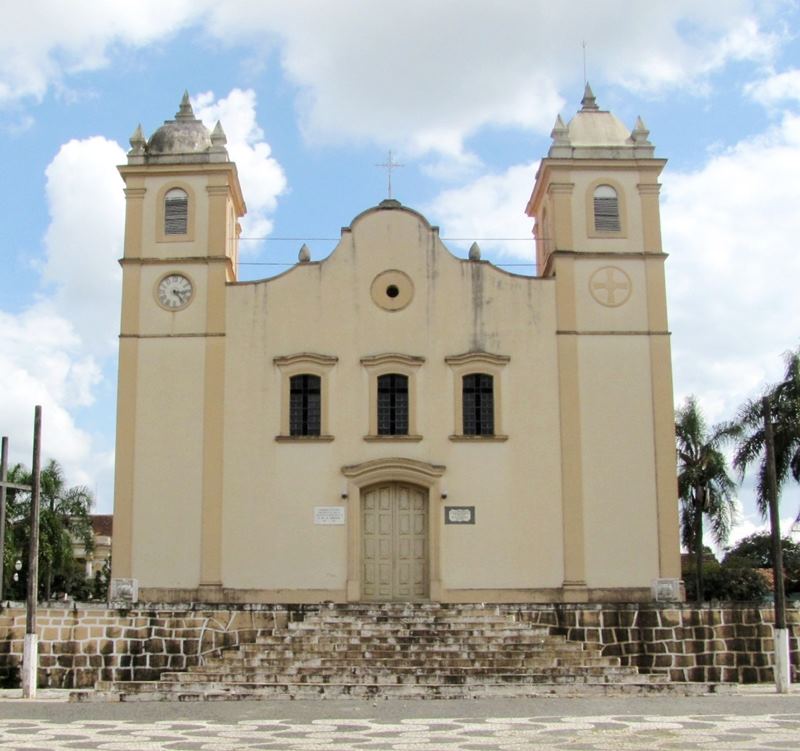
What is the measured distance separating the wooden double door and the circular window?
374 centimetres

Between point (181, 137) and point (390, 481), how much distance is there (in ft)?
28.7

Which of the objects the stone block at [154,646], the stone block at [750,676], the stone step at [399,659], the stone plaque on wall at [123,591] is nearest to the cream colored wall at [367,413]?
the stone plaque on wall at [123,591]

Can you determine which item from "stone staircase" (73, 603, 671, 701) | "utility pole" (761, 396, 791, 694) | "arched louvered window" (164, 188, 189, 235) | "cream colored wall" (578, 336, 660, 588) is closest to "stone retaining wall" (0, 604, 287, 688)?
"stone staircase" (73, 603, 671, 701)

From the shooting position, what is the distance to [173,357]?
77.5ft

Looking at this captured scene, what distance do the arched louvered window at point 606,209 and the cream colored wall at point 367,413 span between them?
5.96 ft

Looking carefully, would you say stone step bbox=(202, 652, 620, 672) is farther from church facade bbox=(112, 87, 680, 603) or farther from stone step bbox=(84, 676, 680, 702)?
church facade bbox=(112, 87, 680, 603)

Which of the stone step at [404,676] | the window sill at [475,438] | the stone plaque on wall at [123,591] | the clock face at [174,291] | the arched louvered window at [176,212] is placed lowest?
the stone step at [404,676]

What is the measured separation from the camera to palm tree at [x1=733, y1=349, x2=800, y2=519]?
27938 mm

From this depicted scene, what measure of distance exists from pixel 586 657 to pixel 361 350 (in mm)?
7988

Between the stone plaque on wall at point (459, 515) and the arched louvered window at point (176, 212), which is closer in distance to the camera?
the stone plaque on wall at point (459, 515)

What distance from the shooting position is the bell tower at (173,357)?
74.7 feet

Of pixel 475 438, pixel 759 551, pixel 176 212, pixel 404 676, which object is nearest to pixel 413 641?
pixel 404 676

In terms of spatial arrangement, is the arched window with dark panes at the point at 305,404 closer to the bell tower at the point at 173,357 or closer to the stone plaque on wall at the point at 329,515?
the bell tower at the point at 173,357

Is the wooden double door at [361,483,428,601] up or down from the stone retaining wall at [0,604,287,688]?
up
